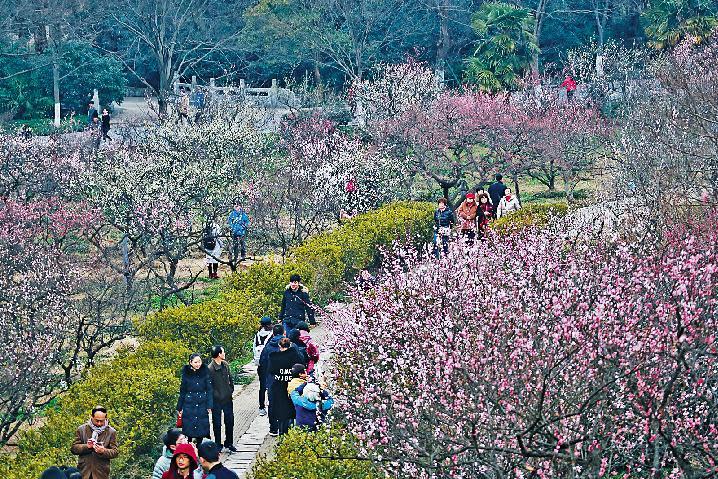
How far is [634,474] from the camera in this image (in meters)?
14.1

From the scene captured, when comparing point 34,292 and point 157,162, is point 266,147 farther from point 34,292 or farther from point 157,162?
point 34,292

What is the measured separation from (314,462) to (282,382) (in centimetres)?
263

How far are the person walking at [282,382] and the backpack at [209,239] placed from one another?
11445 mm

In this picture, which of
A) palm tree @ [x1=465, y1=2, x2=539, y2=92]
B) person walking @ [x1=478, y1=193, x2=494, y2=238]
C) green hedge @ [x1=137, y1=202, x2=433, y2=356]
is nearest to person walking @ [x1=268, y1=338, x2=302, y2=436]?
green hedge @ [x1=137, y1=202, x2=433, y2=356]

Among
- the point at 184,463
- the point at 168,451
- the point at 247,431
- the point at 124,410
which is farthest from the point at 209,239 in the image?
the point at 184,463

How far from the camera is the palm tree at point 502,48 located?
42938 millimetres

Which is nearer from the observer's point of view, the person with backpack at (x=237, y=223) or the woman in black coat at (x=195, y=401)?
the woman in black coat at (x=195, y=401)

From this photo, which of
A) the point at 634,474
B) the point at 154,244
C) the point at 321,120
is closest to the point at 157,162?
the point at 154,244

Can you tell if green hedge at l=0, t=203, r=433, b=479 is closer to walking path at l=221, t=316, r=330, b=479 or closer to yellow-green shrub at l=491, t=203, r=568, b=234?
walking path at l=221, t=316, r=330, b=479

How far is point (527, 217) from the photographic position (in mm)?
24109

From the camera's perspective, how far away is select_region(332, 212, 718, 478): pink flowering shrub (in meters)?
11.6

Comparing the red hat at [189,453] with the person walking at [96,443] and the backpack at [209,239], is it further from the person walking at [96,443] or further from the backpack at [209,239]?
the backpack at [209,239]

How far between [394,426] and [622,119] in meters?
26.3

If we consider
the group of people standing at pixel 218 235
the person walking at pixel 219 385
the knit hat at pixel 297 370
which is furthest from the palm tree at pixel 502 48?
the person walking at pixel 219 385
